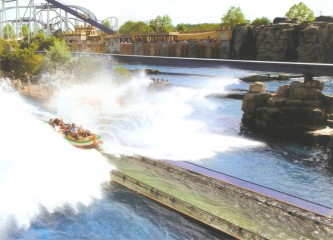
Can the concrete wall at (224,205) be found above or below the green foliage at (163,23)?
below

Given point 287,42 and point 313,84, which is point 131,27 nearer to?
point 287,42

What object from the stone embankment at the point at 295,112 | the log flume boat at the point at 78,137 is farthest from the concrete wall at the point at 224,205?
the stone embankment at the point at 295,112

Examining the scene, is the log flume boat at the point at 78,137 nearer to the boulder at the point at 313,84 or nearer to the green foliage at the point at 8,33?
the boulder at the point at 313,84

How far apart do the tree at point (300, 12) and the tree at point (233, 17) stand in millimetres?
15088

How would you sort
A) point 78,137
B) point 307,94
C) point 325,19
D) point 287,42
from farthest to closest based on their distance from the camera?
point 325,19 → point 287,42 → point 307,94 → point 78,137

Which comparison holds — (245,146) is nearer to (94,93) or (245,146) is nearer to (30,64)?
(94,93)

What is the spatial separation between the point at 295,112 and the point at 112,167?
19.4 m

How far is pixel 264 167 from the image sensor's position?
26047mm

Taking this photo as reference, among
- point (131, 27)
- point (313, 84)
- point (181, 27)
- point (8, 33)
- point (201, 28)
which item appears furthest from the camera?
point (181, 27)

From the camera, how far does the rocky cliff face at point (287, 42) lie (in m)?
79.1

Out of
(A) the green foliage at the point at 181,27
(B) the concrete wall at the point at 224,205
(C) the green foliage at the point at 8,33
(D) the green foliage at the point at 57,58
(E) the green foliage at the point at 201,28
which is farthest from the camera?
(A) the green foliage at the point at 181,27

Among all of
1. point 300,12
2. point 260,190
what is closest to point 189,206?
point 260,190

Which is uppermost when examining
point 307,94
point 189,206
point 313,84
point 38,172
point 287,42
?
point 287,42

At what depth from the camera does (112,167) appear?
79.7ft
